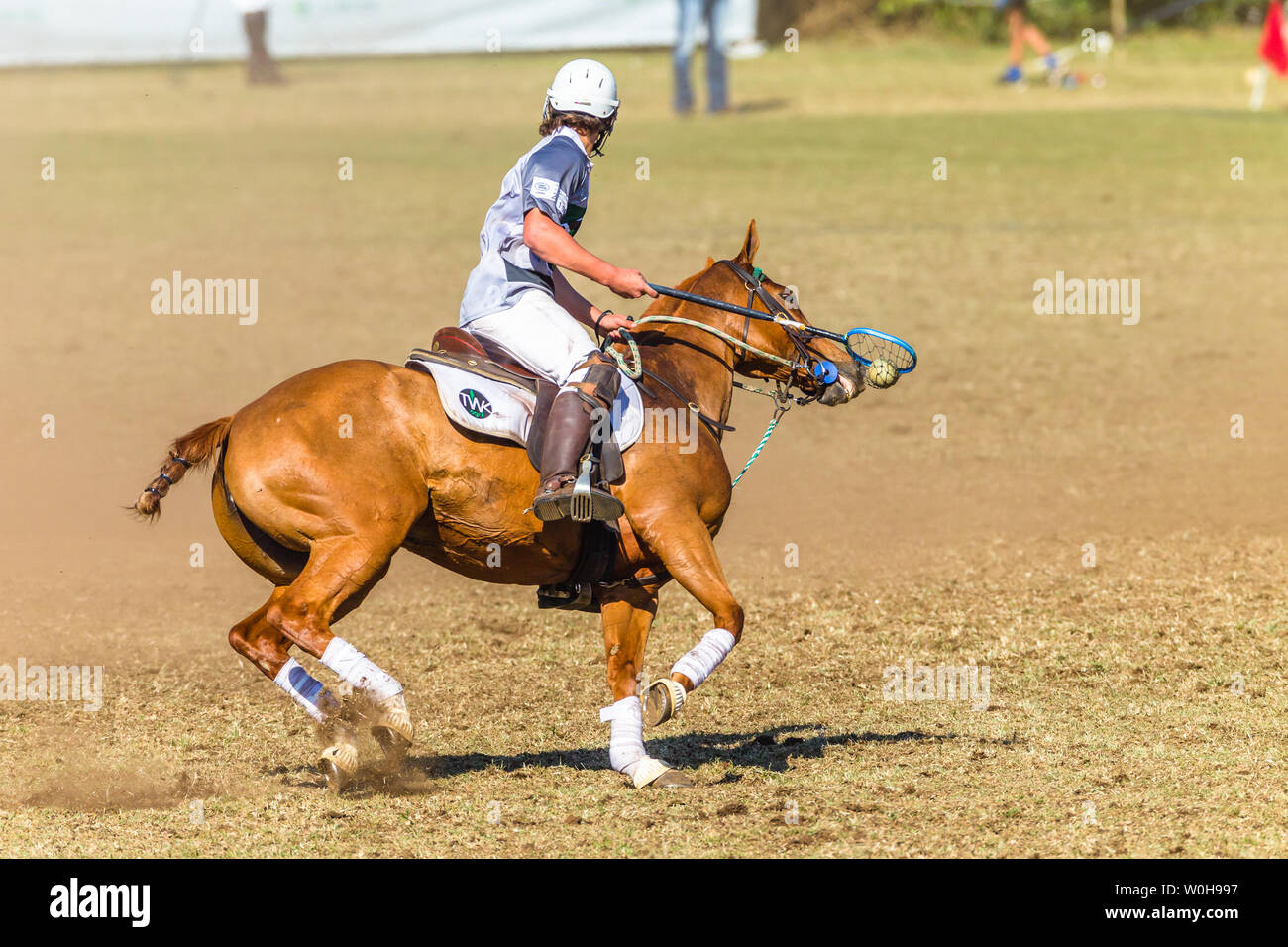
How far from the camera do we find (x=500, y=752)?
7.22 metres

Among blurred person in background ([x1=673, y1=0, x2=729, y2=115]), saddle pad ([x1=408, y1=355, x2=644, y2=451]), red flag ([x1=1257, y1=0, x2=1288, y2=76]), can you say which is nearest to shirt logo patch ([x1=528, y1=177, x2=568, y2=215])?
saddle pad ([x1=408, y1=355, x2=644, y2=451])

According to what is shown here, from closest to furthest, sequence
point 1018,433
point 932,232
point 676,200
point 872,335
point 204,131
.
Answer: point 872,335 → point 1018,433 → point 932,232 → point 676,200 → point 204,131

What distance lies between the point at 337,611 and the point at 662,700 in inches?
51.7

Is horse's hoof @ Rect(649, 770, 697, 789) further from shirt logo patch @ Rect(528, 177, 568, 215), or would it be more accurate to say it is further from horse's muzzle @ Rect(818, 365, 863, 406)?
shirt logo patch @ Rect(528, 177, 568, 215)

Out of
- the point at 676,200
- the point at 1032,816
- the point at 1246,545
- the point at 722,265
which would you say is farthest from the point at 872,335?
the point at 676,200

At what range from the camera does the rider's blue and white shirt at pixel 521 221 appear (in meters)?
6.52

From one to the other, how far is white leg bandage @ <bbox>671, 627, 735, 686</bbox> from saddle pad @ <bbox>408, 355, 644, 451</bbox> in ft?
2.80

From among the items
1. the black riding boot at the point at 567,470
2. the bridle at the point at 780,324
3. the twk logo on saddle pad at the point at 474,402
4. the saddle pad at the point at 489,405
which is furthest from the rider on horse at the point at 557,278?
the bridle at the point at 780,324

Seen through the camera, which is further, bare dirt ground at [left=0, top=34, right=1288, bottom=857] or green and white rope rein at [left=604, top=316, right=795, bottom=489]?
green and white rope rein at [left=604, top=316, right=795, bottom=489]

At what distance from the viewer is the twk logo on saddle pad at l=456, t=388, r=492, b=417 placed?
645 cm

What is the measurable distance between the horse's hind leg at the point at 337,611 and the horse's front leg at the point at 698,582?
108 cm

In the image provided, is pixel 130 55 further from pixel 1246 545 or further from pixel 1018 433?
pixel 1246 545

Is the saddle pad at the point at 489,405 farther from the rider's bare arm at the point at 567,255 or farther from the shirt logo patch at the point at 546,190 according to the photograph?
the shirt logo patch at the point at 546,190

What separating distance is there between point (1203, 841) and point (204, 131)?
2256 cm
